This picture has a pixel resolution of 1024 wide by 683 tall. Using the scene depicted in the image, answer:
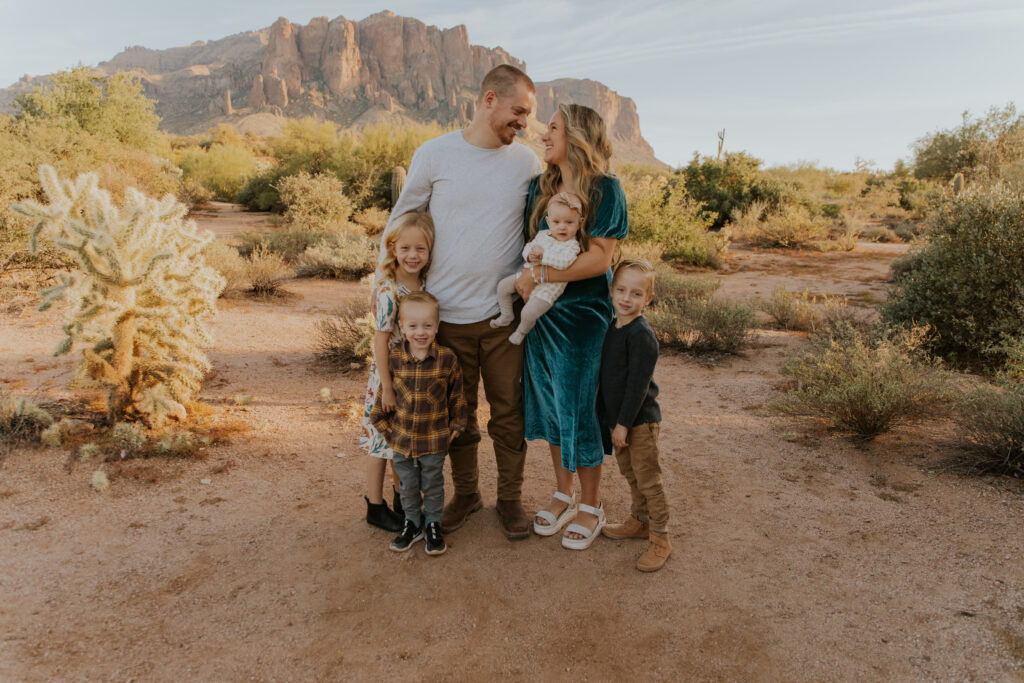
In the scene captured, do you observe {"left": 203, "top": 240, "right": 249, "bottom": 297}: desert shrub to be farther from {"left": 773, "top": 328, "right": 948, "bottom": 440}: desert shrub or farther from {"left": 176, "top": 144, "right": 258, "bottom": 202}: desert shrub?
{"left": 176, "top": 144, "right": 258, "bottom": 202}: desert shrub

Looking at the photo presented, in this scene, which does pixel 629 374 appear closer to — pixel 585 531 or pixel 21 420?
pixel 585 531

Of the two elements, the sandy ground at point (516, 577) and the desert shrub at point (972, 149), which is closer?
the sandy ground at point (516, 577)

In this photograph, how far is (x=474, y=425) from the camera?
10.7 feet

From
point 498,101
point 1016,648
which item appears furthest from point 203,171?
point 1016,648

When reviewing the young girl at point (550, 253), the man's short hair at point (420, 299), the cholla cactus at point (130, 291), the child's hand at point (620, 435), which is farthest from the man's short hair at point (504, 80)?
the cholla cactus at point (130, 291)

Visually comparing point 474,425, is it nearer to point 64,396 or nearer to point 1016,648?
point 1016,648

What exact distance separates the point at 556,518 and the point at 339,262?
8.37 meters

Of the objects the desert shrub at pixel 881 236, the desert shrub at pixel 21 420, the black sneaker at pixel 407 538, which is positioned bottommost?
the black sneaker at pixel 407 538

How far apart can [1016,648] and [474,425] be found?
2.50m

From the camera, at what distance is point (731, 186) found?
19578mm

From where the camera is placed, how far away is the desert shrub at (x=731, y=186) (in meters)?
19.0

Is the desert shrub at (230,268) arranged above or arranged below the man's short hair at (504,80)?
below

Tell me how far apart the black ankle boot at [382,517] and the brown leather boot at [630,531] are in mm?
1148

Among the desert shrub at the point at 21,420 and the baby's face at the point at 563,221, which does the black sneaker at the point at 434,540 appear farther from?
the desert shrub at the point at 21,420
